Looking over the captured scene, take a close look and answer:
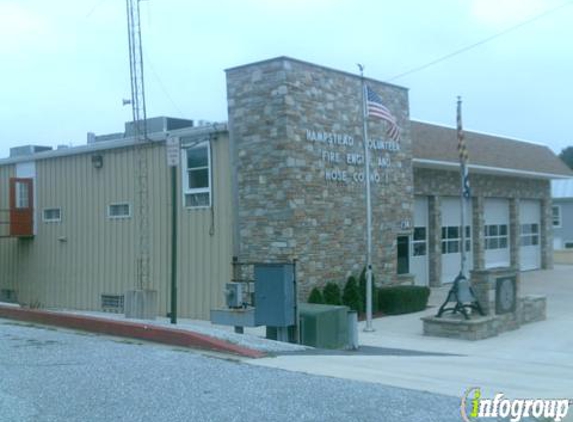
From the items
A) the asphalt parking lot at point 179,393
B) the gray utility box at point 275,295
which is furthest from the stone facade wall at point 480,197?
the asphalt parking lot at point 179,393

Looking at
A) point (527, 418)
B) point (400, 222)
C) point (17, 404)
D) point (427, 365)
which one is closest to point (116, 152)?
point (400, 222)

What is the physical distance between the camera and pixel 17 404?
26.9 feet

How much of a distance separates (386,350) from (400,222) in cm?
846

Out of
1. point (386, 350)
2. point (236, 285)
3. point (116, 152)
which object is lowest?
point (386, 350)

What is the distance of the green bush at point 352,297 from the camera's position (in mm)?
19719

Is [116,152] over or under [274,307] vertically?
over

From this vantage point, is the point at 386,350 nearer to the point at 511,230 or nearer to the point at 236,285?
the point at 236,285

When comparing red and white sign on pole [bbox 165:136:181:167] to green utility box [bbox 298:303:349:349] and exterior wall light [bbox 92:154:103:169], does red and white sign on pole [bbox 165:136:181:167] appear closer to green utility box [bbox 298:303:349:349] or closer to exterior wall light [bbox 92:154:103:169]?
green utility box [bbox 298:303:349:349]

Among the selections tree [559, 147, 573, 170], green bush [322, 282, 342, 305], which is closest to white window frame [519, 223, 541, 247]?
green bush [322, 282, 342, 305]

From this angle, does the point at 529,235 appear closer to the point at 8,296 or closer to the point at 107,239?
the point at 107,239

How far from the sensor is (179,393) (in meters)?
8.71

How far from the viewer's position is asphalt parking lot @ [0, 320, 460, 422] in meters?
7.82

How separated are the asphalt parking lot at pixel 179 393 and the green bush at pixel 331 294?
7655mm

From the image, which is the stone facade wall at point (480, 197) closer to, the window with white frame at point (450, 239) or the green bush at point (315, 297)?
the window with white frame at point (450, 239)
